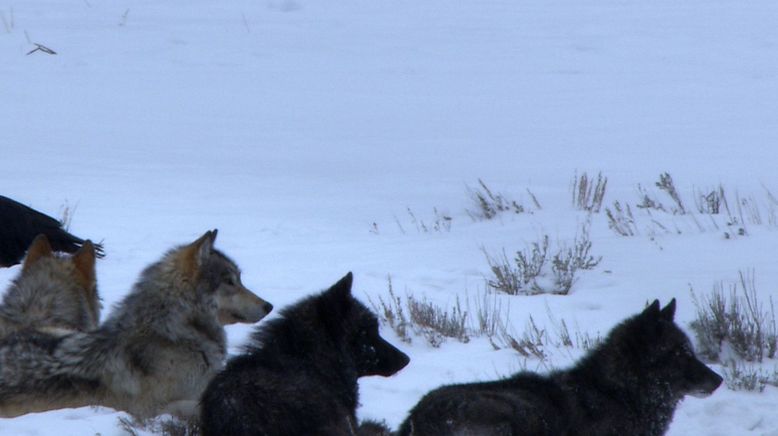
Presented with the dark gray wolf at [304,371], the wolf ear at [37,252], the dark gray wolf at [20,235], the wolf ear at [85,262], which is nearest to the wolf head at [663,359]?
the dark gray wolf at [304,371]

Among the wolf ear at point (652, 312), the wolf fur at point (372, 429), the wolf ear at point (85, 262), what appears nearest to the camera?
the wolf fur at point (372, 429)

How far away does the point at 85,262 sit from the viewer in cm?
744

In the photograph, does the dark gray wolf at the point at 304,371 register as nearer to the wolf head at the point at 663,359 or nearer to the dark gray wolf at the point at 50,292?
the wolf head at the point at 663,359

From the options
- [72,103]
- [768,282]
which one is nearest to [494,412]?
[768,282]

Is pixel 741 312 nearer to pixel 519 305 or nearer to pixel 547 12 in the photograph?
pixel 519 305

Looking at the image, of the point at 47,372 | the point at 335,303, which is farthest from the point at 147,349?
the point at 335,303

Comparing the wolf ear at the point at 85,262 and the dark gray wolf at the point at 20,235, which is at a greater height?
the wolf ear at the point at 85,262

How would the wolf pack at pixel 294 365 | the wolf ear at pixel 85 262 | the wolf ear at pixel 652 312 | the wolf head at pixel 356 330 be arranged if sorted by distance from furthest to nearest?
1. the wolf ear at pixel 85 262
2. the wolf ear at pixel 652 312
3. the wolf head at pixel 356 330
4. the wolf pack at pixel 294 365

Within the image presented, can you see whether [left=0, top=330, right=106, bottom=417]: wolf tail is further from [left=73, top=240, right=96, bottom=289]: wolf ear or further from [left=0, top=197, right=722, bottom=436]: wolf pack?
[left=73, top=240, right=96, bottom=289]: wolf ear

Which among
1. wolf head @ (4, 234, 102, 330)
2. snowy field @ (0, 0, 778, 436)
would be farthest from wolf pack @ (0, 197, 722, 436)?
snowy field @ (0, 0, 778, 436)

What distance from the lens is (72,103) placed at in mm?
20516

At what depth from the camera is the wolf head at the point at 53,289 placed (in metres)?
7.23

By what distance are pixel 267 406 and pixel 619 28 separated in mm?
19656

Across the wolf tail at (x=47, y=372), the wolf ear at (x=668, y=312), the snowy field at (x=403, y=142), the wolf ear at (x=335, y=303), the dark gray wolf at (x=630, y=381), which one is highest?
the wolf ear at (x=335, y=303)
